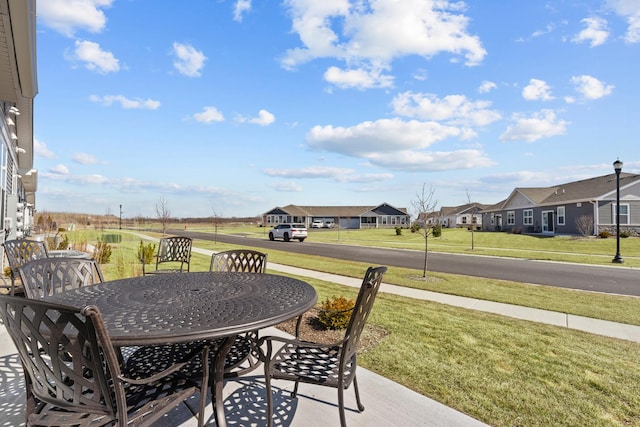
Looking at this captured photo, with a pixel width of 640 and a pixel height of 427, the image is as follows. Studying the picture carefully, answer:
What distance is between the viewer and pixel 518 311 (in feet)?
20.5

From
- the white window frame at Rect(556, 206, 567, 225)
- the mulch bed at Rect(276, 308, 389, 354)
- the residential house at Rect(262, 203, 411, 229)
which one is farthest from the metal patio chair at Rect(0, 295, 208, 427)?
the residential house at Rect(262, 203, 411, 229)

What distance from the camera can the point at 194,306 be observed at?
2527 millimetres

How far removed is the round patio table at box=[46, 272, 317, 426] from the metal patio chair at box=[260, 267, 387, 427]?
0.31 metres

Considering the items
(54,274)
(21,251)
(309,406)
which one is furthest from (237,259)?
(21,251)

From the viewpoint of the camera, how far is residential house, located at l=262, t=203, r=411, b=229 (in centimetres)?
6362

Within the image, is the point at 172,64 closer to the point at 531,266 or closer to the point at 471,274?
the point at 471,274

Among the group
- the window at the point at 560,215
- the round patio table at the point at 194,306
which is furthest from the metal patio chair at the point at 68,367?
the window at the point at 560,215

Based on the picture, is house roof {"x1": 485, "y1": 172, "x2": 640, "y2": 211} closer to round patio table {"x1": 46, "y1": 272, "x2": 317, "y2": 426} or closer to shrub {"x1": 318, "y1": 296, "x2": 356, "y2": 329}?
shrub {"x1": 318, "y1": 296, "x2": 356, "y2": 329}

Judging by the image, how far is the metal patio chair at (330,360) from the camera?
237 cm

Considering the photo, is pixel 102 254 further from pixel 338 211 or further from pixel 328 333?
pixel 338 211

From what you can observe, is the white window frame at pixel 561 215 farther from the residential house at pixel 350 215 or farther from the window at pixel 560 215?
the residential house at pixel 350 215

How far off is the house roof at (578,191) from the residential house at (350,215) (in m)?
26.5

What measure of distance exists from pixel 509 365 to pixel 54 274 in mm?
5105

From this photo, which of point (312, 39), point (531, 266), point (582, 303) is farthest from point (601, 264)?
point (312, 39)
